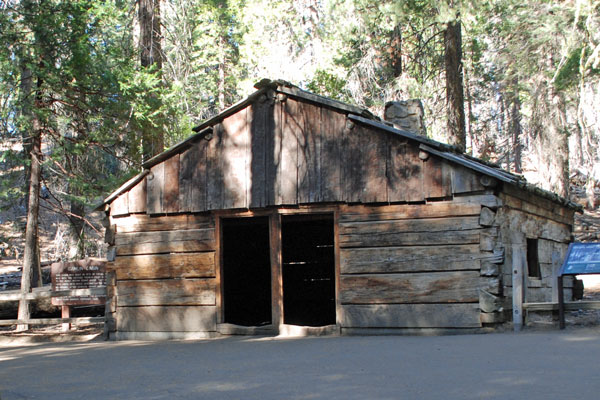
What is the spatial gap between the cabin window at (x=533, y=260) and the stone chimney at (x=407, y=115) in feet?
10.9

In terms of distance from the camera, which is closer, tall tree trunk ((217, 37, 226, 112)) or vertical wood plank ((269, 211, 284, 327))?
vertical wood plank ((269, 211, 284, 327))

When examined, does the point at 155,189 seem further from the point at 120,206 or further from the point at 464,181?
the point at 464,181

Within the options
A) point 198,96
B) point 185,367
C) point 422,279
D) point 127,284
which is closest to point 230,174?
point 127,284

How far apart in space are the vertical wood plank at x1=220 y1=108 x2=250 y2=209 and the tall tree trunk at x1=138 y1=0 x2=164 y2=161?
511cm

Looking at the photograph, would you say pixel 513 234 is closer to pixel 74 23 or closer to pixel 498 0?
pixel 74 23

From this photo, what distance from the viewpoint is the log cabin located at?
11969 millimetres

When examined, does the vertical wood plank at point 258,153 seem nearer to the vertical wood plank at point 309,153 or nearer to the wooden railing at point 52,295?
the vertical wood plank at point 309,153

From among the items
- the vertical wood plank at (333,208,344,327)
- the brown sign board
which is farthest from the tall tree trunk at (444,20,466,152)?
the brown sign board

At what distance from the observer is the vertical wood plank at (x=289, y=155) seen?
13039 mm

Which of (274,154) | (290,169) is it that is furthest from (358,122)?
(274,154)

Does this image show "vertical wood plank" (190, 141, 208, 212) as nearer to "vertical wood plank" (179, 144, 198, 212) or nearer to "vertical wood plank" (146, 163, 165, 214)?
"vertical wood plank" (179, 144, 198, 212)

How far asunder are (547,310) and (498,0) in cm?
1399

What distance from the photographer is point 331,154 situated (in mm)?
12883

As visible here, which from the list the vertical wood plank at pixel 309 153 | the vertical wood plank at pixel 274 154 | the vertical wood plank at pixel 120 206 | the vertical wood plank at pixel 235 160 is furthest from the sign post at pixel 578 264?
the vertical wood plank at pixel 120 206
